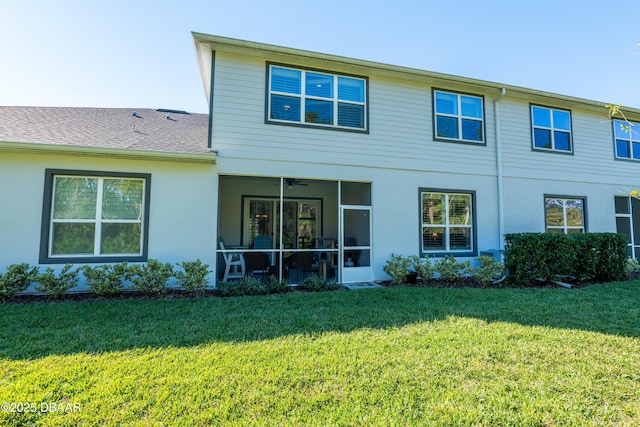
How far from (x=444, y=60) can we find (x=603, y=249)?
7388mm

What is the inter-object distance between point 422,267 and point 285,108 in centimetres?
534

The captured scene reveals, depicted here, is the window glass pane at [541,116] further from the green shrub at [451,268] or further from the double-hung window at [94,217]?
the double-hung window at [94,217]

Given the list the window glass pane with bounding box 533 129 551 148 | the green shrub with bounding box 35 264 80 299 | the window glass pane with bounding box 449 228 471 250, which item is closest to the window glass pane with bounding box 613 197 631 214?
the window glass pane with bounding box 533 129 551 148

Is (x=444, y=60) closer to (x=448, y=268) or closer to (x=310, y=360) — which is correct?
(x=448, y=268)

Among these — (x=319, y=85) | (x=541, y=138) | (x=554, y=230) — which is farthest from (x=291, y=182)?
(x=554, y=230)

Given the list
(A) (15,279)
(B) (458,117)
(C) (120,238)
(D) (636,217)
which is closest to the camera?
(A) (15,279)

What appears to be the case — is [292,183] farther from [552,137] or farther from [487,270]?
[552,137]

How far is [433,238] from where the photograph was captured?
873cm

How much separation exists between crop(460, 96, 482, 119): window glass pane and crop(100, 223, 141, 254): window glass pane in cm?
930

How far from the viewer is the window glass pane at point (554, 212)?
9812 millimetres

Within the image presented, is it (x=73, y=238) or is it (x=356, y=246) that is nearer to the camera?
(x=73, y=238)

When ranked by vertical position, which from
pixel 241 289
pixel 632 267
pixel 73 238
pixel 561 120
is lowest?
pixel 241 289

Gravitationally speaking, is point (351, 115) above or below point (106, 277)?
above

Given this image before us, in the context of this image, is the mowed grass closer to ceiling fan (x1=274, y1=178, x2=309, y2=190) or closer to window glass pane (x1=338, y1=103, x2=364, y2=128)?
window glass pane (x1=338, y1=103, x2=364, y2=128)
